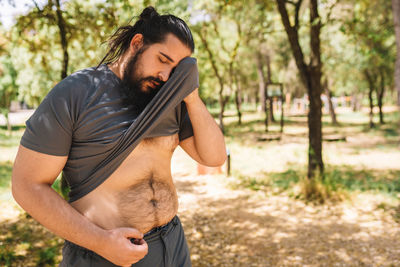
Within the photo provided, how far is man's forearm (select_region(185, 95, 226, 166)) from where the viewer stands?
5.44 ft

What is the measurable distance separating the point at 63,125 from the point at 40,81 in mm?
26717

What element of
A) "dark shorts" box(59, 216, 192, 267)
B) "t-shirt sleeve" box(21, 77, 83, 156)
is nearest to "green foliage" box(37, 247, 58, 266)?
"dark shorts" box(59, 216, 192, 267)

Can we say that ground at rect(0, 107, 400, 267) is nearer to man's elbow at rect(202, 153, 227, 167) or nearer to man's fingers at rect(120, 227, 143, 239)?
man's elbow at rect(202, 153, 227, 167)

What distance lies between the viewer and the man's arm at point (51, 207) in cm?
117

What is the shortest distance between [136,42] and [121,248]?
90cm

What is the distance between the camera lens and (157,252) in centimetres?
154

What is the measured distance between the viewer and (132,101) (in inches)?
57.5

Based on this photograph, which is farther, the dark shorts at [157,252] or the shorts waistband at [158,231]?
the shorts waistband at [158,231]

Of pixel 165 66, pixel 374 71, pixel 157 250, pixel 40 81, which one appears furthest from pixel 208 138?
pixel 40 81

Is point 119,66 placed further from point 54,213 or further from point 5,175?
point 5,175

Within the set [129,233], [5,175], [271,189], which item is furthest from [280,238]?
A: [5,175]

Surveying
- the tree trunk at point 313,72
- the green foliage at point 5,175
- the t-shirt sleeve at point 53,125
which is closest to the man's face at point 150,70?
the t-shirt sleeve at point 53,125

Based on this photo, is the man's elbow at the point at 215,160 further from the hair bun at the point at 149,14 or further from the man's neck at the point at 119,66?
the hair bun at the point at 149,14

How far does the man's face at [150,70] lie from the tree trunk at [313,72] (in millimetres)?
5522
